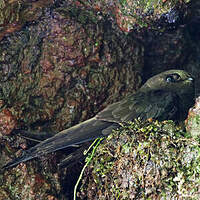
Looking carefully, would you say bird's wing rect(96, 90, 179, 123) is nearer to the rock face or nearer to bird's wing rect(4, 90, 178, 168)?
bird's wing rect(4, 90, 178, 168)

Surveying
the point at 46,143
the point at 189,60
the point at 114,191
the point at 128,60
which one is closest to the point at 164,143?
the point at 114,191

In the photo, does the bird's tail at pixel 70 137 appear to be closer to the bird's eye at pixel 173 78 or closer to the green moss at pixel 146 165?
the green moss at pixel 146 165

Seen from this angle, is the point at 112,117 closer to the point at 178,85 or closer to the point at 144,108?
the point at 144,108

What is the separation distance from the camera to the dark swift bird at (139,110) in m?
4.01

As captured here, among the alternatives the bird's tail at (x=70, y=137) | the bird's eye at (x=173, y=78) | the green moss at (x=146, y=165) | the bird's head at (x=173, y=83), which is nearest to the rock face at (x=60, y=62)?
the bird's tail at (x=70, y=137)

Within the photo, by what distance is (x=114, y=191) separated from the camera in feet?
9.86

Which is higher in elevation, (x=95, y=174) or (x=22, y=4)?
(x=22, y=4)

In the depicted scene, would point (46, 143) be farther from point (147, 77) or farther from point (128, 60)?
point (147, 77)

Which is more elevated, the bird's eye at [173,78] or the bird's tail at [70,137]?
the bird's eye at [173,78]

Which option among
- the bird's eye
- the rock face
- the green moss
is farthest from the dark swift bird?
the green moss

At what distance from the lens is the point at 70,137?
4117 millimetres

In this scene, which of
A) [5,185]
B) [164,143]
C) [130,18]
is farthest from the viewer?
[130,18]

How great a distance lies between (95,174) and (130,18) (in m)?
3.13

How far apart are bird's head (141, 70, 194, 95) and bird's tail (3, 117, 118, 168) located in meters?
1.52
